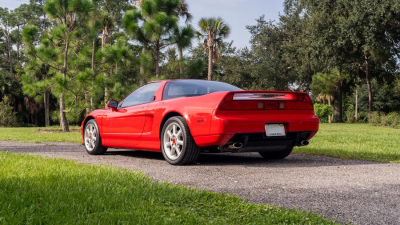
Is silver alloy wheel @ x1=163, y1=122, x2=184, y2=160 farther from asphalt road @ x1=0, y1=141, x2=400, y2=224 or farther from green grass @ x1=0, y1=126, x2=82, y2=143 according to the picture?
green grass @ x1=0, y1=126, x2=82, y2=143

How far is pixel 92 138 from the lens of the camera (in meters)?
7.86

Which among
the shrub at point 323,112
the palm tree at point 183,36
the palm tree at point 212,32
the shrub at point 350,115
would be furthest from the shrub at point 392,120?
the shrub at point 323,112

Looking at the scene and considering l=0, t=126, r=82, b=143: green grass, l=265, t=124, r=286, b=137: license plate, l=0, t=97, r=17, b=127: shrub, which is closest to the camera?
l=265, t=124, r=286, b=137: license plate

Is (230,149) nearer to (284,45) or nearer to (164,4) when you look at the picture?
(164,4)

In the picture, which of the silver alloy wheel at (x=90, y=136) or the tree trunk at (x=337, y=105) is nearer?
the silver alloy wheel at (x=90, y=136)

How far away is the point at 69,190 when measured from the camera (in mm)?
3686

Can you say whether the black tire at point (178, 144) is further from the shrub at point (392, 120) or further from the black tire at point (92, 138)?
the shrub at point (392, 120)

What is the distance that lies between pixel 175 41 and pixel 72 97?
5565 millimetres

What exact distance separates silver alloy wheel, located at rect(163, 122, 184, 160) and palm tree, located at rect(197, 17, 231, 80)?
24386mm

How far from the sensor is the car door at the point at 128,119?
22.3 ft

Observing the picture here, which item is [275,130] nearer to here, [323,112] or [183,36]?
[183,36]

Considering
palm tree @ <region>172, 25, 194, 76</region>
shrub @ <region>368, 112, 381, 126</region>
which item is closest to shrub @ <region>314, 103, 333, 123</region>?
shrub @ <region>368, 112, 381, 126</region>

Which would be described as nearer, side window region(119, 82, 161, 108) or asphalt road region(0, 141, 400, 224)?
asphalt road region(0, 141, 400, 224)

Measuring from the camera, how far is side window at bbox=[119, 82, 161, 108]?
6.91 metres
